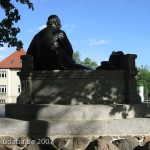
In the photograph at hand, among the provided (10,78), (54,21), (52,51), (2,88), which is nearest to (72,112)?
(52,51)

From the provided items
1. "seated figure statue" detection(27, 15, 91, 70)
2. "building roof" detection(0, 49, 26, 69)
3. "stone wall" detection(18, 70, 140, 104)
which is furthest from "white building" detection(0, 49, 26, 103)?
"stone wall" detection(18, 70, 140, 104)

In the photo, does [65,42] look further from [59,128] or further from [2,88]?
[2,88]

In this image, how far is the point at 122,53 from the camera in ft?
34.3

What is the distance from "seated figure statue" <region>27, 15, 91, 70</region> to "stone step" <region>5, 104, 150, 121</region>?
1.37 metres

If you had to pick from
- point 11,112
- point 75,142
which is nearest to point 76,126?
point 75,142

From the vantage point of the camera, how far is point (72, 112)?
28.5ft

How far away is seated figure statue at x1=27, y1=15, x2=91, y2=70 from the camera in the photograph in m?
9.88

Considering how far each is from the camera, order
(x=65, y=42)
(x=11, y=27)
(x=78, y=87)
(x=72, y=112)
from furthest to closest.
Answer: (x=11, y=27)
(x=65, y=42)
(x=78, y=87)
(x=72, y=112)

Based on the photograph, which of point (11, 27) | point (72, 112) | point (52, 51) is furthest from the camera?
point (11, 27)

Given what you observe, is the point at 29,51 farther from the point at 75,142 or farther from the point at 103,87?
the point at 75,142

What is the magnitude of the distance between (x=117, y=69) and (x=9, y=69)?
238 ft

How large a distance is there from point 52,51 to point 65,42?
0.46 meters

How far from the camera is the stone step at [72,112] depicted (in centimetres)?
870

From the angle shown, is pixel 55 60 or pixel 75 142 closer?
pixel 75 142
